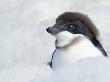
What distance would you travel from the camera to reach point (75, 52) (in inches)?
97.7

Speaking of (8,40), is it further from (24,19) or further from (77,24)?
(77,24)

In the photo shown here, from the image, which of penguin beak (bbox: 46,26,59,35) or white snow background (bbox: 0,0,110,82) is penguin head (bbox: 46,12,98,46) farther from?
white snow background (bbox: 0,0,110,82)

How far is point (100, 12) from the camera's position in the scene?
3797mm

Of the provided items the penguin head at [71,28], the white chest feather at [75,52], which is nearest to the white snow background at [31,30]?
the white chest feather at [75,52]

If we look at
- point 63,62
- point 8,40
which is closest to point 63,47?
point 63,62

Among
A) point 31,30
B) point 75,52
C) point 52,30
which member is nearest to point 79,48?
point 75,52

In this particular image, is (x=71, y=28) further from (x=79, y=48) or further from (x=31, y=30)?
(x=31, y=30)

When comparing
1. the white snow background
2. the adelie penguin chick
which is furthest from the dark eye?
the white snow background

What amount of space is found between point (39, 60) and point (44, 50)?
166 millimetres

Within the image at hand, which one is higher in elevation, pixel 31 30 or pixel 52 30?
pixel 52 30

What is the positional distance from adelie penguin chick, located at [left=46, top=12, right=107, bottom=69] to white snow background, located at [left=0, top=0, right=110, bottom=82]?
12 cm

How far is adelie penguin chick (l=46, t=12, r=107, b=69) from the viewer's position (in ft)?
7.99

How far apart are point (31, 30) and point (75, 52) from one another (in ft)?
4.10

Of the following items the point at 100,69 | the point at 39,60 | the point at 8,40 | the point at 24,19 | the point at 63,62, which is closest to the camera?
the point at 100,69
